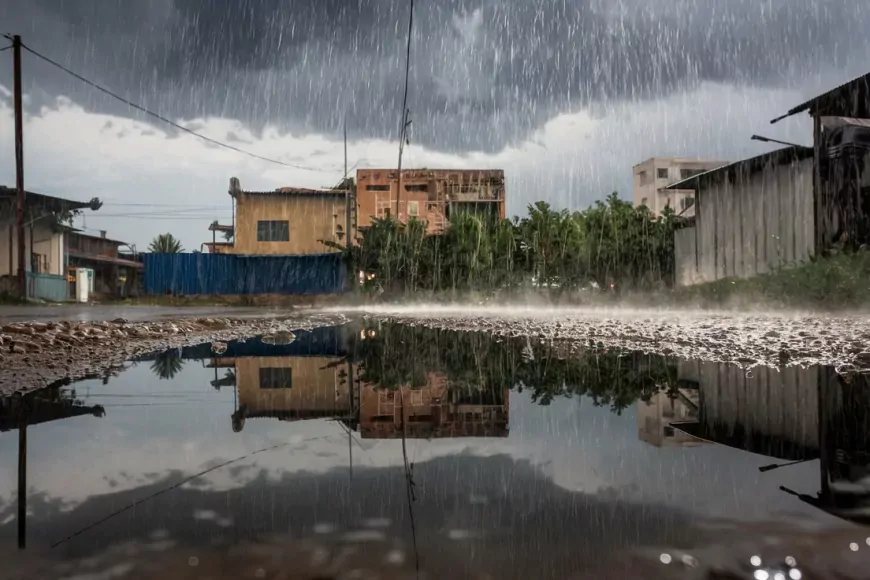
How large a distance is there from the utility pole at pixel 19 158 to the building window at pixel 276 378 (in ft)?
66.4

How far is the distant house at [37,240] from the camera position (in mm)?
25062

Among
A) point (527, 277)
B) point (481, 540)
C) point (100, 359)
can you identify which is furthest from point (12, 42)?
point (481, 540)

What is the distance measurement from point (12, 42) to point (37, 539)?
25208 millimetres

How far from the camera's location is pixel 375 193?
136 feet

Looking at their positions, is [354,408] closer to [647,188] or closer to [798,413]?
[798,413]

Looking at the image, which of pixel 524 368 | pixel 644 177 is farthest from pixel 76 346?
pixel 644 177

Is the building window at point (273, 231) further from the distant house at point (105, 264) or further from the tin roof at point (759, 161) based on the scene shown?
the tin roof at point (759, 161)

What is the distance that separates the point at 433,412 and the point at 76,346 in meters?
4.40

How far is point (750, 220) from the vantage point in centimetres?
1705

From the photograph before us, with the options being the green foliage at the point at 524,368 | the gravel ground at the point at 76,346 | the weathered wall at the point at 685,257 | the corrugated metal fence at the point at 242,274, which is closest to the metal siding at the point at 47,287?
the corrugated metal fence at the point at 242,274

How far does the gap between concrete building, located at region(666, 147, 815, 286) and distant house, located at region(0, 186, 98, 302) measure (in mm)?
22703

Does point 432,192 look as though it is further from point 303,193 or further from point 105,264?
point 105,264

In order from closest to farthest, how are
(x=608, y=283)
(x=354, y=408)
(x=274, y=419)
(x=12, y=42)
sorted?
(x=274, y=419) → (x=354, y=408) → (x=12, y=42) → (x=608, y=283)

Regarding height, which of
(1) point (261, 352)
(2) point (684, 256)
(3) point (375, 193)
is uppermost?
(3) point (375, 193)
